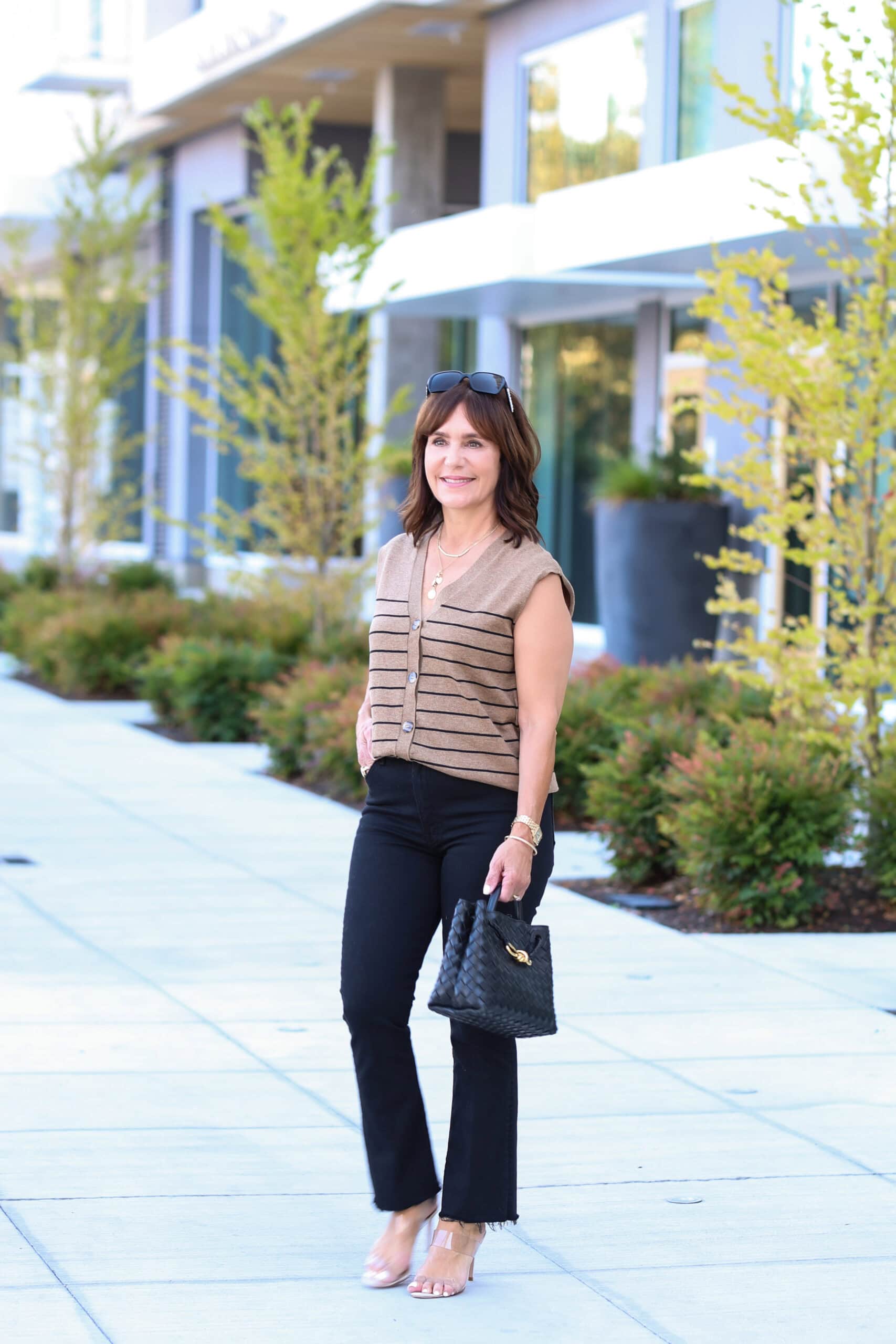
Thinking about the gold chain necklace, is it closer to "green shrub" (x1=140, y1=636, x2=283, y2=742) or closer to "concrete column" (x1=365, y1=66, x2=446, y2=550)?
"green shrub" (x1=140, y1=636, x2=283, y2=742)

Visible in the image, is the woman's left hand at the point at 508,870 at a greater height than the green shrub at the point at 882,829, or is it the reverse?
the woman's left hand at the point at 508,870

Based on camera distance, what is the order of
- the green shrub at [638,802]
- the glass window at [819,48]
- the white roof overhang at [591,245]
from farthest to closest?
the white roof overhang at [591,245] → the glass window at [819,48] → the green shrub at [638,802]

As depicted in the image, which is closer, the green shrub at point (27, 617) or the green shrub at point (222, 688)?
the green shrub at point (222, 688)

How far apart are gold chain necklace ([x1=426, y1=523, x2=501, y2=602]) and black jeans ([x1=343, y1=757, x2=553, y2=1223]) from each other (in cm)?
36

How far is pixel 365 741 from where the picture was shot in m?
4.68

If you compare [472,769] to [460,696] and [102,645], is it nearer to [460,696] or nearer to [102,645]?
[460,696]

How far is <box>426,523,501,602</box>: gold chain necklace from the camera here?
15.0 feet

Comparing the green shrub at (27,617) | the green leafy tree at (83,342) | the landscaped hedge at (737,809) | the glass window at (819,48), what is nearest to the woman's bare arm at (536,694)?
the landscaped hedge at (737,809)

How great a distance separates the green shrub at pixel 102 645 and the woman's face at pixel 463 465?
14.1 m

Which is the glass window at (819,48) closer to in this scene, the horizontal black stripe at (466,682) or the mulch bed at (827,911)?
the mulch bed at (827,911)

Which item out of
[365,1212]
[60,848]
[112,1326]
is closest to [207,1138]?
[365,1212]

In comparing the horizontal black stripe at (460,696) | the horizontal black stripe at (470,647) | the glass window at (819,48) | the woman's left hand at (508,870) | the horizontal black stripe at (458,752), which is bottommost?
the woman's left hand at (508,870)

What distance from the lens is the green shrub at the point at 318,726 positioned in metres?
12.8

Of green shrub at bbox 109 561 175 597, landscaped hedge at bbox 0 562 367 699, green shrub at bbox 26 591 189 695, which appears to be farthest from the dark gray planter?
green shrub at bbox 109 561 175 597
